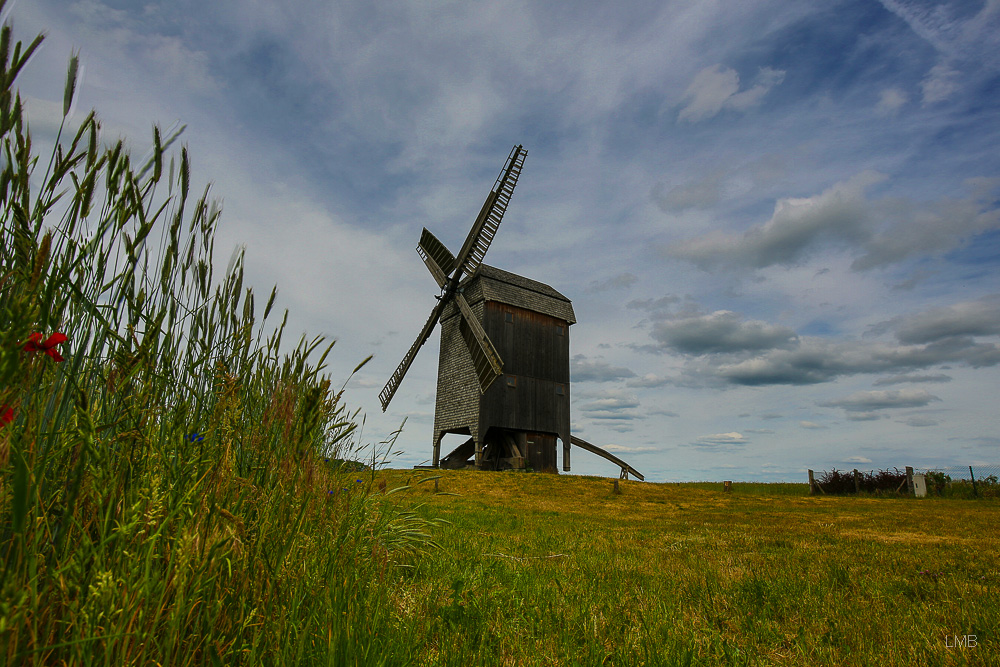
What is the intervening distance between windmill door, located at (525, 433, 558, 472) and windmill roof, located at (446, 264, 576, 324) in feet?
17.8

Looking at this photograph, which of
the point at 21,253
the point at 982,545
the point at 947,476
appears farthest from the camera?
the point at 947,476

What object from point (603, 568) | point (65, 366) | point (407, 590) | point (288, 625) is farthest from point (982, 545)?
point (65, 366)

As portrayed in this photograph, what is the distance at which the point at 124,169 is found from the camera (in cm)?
181

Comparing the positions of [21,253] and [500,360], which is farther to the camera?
[500,360]

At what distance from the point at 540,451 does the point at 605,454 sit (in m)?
4.26

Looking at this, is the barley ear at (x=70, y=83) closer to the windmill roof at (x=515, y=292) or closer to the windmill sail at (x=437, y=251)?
the windmill roof at (x=515, y=292)

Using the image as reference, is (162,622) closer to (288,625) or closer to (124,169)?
(288,625)

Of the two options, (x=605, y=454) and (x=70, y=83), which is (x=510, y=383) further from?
(x=70, y=83)

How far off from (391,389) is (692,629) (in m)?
24.8

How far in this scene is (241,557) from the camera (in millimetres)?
1965

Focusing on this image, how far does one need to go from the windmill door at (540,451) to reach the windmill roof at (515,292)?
17.8ft

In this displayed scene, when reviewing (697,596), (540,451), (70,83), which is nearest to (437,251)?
(540,451)

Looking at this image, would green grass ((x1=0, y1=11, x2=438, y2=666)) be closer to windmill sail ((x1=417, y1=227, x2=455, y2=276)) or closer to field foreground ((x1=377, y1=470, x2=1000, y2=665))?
field foreground ((x1=377, y1=470, x2=1000, y2=665))

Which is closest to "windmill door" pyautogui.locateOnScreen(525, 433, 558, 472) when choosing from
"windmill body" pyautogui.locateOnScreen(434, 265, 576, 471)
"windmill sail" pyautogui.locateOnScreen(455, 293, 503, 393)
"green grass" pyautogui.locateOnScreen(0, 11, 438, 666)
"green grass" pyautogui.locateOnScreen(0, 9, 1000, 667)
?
"windmill body" pyautogui.locateOnScreen(434, 265, 576, 471)
